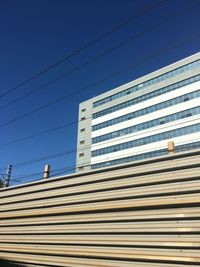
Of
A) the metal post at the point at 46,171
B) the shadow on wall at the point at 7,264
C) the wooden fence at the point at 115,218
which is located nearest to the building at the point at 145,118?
the metal post at the point at 46,171

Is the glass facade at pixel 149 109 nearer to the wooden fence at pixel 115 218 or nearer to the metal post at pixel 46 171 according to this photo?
the metal post at pixel 46 171

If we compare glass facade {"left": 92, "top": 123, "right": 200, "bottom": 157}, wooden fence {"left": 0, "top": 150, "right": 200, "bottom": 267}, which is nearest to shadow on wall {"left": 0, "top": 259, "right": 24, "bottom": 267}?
wooden fence {"left": 0, "top": 150, "right": 200, "bottom": 267}

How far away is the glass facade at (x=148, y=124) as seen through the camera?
54.7m

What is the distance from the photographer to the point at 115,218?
229 inches

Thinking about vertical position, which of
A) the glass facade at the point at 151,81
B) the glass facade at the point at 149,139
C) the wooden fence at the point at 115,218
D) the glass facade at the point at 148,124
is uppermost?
the glass facade at the point at 151,81

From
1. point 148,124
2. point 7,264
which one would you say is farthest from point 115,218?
point 148,124

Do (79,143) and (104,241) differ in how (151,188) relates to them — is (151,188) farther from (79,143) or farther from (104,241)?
(79,143)

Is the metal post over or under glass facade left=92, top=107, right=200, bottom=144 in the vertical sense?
under

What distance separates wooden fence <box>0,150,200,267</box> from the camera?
4.97m

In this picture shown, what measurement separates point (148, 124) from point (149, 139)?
12.0 feet

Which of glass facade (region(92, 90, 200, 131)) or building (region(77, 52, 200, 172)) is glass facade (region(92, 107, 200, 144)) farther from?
glass facade (region(92, 90, 200, 131))

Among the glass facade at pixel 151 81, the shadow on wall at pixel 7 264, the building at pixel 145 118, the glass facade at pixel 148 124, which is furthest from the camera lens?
the glass facade at pixel 151 81

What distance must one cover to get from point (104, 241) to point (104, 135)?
62046mm

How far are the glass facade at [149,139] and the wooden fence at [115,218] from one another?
158 feet
